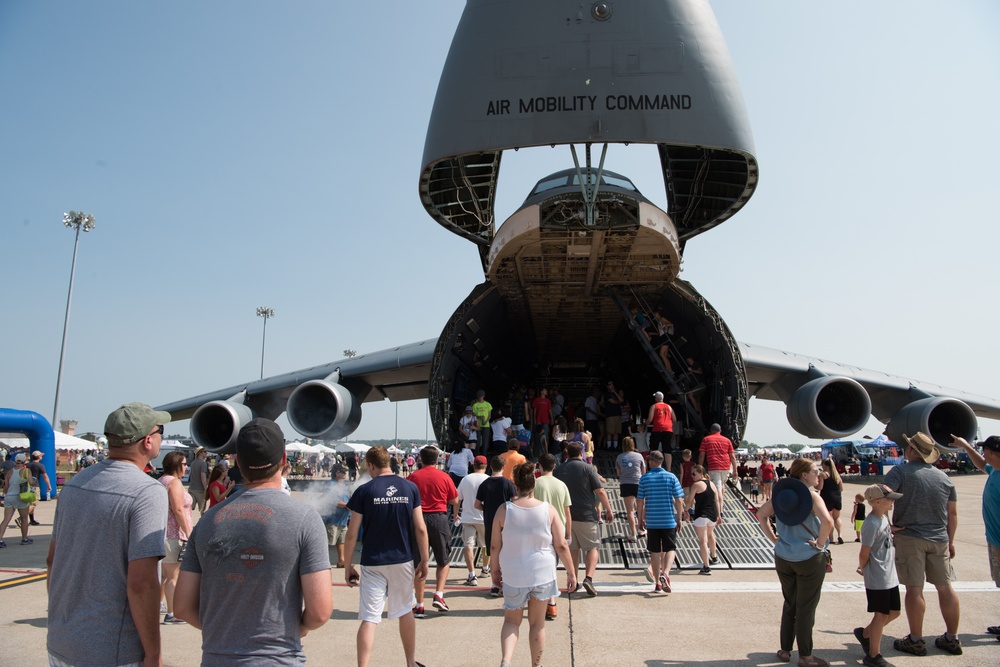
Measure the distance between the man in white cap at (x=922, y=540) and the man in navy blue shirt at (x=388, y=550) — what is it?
3.10 metres

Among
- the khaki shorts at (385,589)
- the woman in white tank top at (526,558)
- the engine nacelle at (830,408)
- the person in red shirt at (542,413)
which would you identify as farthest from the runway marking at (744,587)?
the person in red shirt at (542,413)

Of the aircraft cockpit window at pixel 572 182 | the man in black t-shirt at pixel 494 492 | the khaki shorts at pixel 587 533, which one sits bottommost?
the khaki shorts at pixel 587 533

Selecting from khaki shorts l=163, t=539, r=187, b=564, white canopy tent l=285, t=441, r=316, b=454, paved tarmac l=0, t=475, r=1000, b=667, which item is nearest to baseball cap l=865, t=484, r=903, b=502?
paved tarmac l=0, t=475, r=1000, b=667

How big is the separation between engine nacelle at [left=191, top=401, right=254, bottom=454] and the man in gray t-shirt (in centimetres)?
1040

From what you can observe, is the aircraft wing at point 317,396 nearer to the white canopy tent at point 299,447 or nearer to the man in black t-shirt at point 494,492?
the man in black t-shirt at point 494,492

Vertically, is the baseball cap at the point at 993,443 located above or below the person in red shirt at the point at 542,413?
below

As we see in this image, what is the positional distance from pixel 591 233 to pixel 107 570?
842 centimetres

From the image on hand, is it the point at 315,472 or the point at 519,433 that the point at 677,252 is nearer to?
the point at 519,433

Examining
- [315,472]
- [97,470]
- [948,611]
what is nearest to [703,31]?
[948,611]

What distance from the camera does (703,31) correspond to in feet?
27.8

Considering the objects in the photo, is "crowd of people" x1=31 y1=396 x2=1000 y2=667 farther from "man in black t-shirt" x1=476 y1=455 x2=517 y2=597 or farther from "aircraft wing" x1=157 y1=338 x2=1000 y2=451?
"aircraft wing" x1=157 y1=338 x2=1000 y2=451

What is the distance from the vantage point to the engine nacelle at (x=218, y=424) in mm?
12188

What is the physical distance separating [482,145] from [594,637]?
18.7ft

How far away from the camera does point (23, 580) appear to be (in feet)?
22.4
